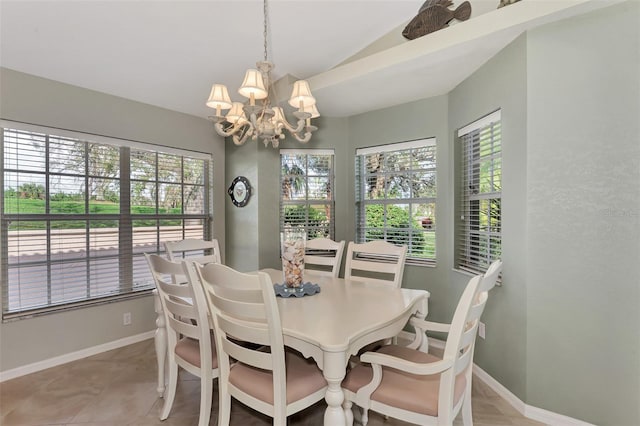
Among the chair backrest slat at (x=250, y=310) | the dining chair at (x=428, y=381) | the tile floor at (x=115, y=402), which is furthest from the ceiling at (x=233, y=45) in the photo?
the tile floor at (x=115, y=402)

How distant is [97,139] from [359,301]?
111 inches

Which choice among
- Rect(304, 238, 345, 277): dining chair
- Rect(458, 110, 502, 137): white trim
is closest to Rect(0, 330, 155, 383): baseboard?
Rect(304, 238, 345, 277): dining chair

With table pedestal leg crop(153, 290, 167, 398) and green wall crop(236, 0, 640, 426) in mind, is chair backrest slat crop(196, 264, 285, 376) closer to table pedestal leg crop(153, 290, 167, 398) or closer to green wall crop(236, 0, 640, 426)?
table pedestal leg crop(153, 290, 167, 398)

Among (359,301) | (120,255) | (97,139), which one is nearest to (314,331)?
(359,301)

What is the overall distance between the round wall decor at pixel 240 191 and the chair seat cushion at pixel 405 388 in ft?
8.20

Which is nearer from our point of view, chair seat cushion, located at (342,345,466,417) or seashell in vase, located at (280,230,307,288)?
chair seat cushion, located at (342,345,466,417)

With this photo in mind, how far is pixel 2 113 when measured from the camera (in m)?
2.46

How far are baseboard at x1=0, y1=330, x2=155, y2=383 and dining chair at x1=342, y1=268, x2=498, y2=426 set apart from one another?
8.42 ft

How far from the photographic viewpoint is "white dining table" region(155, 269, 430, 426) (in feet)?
4.12

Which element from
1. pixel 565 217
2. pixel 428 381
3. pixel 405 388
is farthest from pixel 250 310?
pixel 565 217

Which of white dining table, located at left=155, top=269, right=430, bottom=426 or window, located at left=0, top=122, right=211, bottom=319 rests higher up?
window, located at left=0, top=122, right=211, bottom=319

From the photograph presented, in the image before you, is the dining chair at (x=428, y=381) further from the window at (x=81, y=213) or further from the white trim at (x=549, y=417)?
the window at (x=81, y=213)

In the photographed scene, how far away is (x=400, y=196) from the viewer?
3383mm

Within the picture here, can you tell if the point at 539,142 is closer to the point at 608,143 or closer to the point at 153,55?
the point at 608,143
